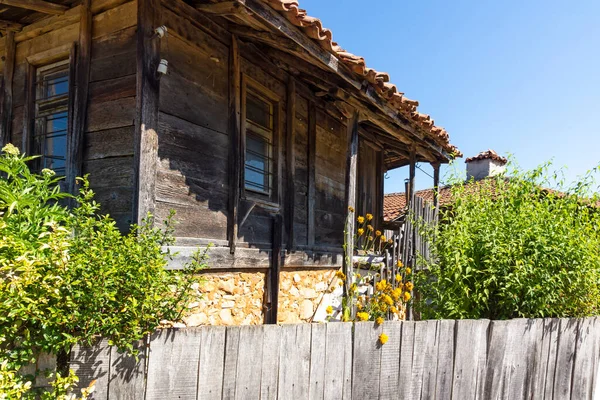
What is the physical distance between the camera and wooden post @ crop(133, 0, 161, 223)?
340 centimetres

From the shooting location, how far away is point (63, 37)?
13.4 ft

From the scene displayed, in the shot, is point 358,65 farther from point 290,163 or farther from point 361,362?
point 361,362

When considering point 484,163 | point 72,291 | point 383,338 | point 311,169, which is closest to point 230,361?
point 72,291

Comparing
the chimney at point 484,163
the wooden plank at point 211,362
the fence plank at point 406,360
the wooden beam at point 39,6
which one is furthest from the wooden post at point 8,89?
the chimney at point 484,163

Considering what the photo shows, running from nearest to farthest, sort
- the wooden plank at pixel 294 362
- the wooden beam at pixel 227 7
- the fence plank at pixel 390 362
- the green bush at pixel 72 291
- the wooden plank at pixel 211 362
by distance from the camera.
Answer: the green bush at pixel 72 291
the wooden plank at pixel 211 362
the wooden plank at pixel 294 362
the fence plank at pixel 390 362
the wooden beam at pixel 227 7

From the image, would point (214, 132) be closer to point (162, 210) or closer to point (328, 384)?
point (162, 210)

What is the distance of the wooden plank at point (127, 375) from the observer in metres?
2.03

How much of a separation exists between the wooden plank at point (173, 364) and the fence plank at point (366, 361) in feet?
3.38

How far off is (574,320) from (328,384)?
2.46m

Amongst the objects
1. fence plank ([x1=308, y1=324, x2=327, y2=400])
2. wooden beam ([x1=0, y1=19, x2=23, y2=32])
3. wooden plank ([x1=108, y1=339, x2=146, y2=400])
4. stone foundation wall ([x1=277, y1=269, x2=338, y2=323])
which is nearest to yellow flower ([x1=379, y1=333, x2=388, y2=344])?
fence plank ([x1=308, y1=324, x2=327, y2=400])

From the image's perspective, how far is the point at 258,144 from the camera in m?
5.06

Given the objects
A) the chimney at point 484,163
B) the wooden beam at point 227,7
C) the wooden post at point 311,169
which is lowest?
the wooden post at point 311,169

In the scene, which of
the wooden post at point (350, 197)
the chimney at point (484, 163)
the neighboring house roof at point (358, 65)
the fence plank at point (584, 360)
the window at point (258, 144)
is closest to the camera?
the neighboring house roof at point (358, 65)

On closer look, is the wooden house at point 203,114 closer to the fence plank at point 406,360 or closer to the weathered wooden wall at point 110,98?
the weathered wooden wall at point 110,98
